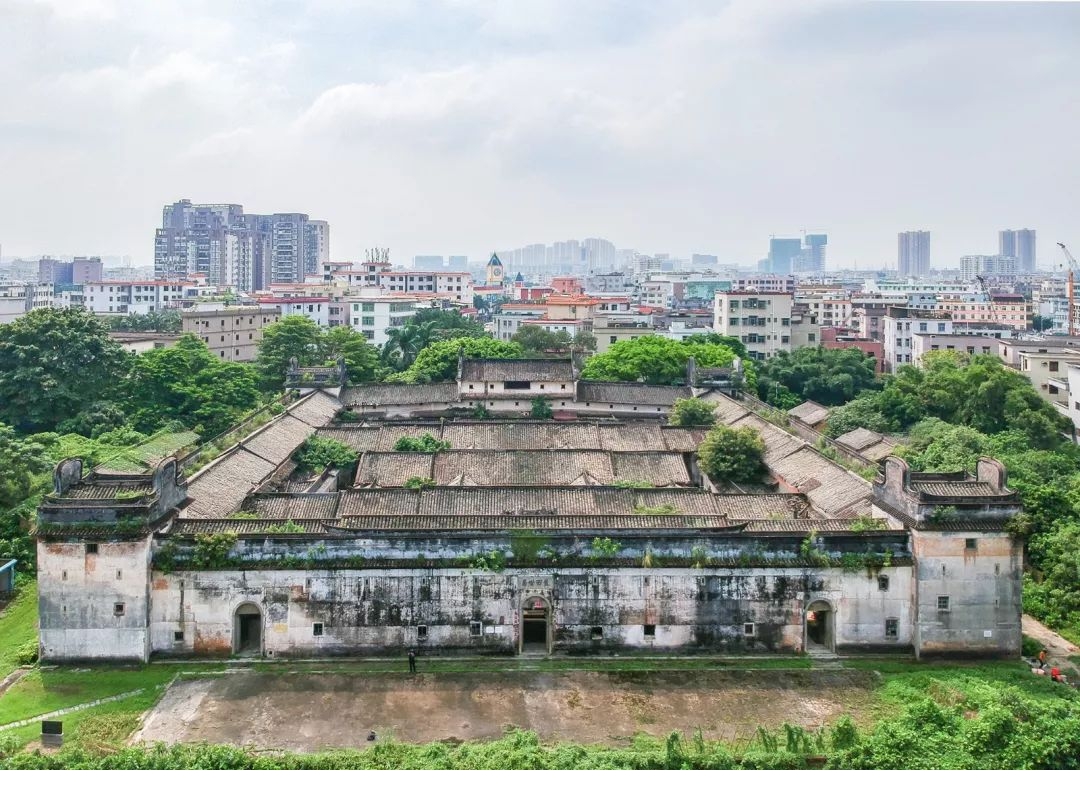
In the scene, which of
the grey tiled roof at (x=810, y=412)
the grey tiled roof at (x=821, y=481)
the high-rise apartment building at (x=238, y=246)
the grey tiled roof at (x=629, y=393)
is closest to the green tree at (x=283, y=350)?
the grey tiled roof at (x=629, y=393)

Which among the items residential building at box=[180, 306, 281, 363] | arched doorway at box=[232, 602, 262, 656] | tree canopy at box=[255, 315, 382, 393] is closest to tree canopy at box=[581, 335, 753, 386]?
tree canopy at box=[255, 315, 382, 393]

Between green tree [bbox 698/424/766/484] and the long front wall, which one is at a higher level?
green tree [bbox 698/424/766/484]

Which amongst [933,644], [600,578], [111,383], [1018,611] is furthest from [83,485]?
[111,383]

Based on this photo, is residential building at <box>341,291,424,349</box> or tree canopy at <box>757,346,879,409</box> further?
residential building at <box>341,291,424,349</box>

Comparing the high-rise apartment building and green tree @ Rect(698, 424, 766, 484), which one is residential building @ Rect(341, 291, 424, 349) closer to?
green tree @ Rect(698, 424, 766, 484)

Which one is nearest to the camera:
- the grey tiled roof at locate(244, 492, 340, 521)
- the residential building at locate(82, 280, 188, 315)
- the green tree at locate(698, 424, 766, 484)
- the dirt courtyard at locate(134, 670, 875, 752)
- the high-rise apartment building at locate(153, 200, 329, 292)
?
the dirt courtyard at locate(134, 670, 875, 752)

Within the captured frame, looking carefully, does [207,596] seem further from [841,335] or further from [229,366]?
[841,335]

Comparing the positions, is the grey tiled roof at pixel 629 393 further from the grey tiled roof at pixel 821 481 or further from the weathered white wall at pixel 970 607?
the weathered white wall at pixel 970 607
